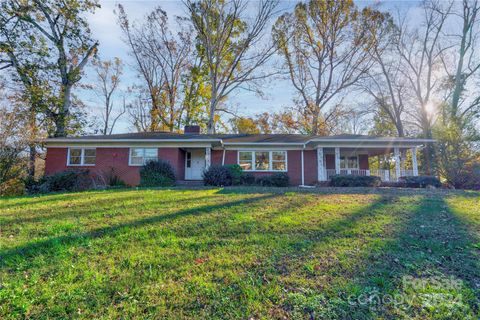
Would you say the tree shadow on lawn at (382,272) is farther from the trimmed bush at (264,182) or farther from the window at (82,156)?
the window at (82,156)

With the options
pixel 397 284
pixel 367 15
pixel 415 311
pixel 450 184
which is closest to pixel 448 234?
pixel 397 284

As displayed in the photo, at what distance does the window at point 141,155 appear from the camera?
14.6 metres

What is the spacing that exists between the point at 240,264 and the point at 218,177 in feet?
29.8

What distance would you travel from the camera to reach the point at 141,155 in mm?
14703

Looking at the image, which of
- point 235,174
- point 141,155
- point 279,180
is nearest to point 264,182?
point 279,180

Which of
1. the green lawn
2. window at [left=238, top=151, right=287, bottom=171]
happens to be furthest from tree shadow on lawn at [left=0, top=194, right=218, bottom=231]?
window at [left=238, top=151, right=287, bottom=171]

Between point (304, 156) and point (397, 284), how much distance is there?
12884 mm

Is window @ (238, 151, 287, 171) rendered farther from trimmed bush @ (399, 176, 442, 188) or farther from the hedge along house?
trimmed bush @ (399, 176, 442, 188)

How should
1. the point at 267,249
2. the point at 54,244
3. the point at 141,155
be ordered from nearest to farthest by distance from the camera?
the point at 267,249 < the point at 54,244 < the point at 141,155

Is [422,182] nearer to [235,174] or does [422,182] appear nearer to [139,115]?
[235,174]

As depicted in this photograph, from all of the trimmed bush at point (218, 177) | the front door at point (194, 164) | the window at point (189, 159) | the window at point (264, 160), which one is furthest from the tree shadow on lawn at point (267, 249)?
the window at point (189, 159)

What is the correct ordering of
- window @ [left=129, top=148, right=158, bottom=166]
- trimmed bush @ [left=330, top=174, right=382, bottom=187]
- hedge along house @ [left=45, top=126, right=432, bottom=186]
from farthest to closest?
window @ [left=129, top=148, right=158, bottom=166] < hedge along house @ [left=45, top=126, right=432, bottom=186] < trimmed bush @ [left=330, top=174, right=382, bottom=187]

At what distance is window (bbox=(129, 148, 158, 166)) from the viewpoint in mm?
14578

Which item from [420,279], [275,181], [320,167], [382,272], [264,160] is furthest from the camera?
[264,160]
